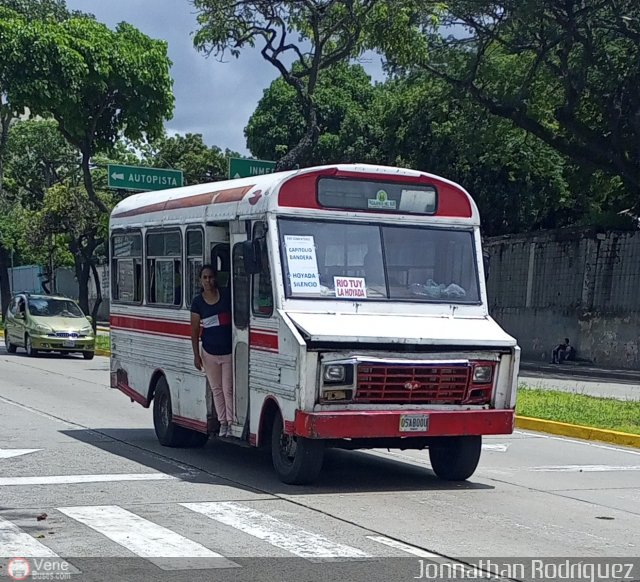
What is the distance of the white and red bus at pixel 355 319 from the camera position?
31.7ft

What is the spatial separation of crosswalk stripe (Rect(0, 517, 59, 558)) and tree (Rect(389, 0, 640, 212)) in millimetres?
22404

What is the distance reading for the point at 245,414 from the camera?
428 inches

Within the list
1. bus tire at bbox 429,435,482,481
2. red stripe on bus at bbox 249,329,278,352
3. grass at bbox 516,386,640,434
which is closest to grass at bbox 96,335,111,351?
grass at bbox 516,386,640,434

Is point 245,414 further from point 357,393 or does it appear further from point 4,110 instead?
point 4,110

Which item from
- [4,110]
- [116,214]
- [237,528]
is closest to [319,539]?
[237,528]

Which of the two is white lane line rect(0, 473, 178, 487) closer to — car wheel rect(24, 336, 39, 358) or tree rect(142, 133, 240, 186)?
car wheel rect(24, 336, 39, 358)

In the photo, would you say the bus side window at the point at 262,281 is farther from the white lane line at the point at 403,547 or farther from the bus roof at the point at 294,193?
the white lane line at the point at 403,547

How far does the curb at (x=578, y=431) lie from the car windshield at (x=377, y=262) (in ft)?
15.5

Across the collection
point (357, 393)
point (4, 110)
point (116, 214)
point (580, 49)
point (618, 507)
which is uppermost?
point (580, 49)

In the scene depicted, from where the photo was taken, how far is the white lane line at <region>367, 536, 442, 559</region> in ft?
24.7

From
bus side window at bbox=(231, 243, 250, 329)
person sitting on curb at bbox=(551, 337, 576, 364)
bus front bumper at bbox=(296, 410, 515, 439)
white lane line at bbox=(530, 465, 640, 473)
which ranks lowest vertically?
person sitting on curb at bbox=(551, 337, 576, 364)

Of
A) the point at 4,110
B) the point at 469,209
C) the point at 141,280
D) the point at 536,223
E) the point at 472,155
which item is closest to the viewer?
the point at 469,209

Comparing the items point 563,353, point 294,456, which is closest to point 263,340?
point 294,456

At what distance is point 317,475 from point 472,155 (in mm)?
24209
